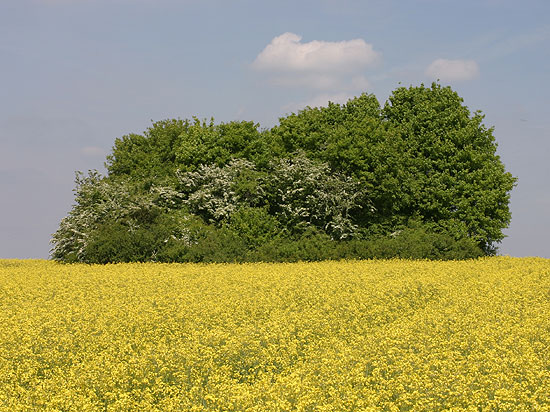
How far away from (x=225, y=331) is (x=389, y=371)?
4.70m

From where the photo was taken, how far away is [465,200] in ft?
140

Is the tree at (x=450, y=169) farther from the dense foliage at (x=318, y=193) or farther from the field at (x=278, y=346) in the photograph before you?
the field at (x=278, y=346)

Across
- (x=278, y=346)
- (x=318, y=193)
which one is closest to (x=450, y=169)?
→ (x=318, y=193)

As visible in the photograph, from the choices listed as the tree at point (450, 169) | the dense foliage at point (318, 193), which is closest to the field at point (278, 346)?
the dense foliage at point (318, 193)

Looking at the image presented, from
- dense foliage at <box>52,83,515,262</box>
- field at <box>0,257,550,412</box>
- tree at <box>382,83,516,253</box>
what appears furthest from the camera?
tree at <box>382,83,516,253</box>

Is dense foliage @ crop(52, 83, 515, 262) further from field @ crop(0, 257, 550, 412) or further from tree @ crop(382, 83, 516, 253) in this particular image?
field @ crop(0, 257, 550, 412)

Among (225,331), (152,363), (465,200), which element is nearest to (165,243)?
(465,200)

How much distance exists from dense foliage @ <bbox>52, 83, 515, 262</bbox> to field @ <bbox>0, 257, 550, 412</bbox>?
45.1 feet

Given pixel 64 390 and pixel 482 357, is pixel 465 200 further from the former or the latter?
pixel 64 390

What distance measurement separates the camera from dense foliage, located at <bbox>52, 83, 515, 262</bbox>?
36.7m

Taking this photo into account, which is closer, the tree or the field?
the field

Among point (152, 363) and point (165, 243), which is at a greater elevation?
point (165, 243)

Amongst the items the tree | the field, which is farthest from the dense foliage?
the field

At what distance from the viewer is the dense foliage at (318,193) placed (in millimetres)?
36719
